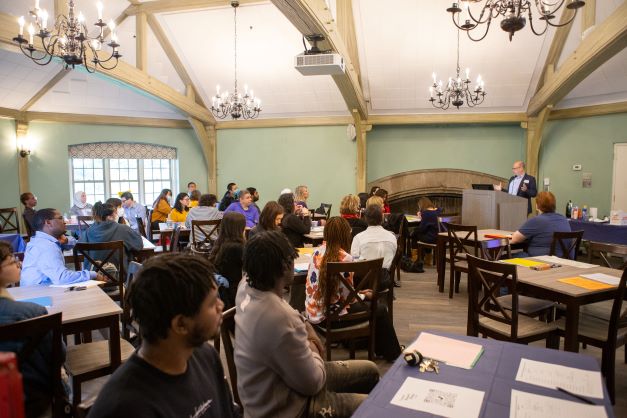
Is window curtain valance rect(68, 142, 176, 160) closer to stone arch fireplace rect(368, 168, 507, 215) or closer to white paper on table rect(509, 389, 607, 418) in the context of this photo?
stone arch fireplace rect(368, 168, 507, 215)

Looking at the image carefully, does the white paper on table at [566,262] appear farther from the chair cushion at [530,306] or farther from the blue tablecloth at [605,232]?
the blue tablecloth at [605,232]

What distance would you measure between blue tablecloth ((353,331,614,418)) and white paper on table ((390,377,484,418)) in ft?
0.08

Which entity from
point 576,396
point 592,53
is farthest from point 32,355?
point 592,53

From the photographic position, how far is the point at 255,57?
28.4 ft

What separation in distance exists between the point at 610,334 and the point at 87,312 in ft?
10.8

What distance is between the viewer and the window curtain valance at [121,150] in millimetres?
9898

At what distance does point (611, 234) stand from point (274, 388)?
6848 millimetres

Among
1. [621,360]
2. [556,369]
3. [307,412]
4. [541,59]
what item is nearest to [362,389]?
[307,412]

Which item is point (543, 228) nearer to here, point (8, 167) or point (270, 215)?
point (270, 215)

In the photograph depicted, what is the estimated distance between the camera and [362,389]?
216cm

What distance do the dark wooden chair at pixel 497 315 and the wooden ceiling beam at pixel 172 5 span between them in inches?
265

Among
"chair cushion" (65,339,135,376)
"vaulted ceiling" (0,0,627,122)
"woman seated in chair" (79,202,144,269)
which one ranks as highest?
"vaulted ceiling" (0,0,627,122)

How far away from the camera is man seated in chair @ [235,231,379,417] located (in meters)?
1.63

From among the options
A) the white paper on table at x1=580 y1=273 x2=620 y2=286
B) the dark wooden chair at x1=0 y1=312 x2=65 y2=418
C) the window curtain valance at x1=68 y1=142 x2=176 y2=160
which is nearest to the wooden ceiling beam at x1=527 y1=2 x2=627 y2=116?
the white paper on table at x1=580 y1=273 x2=620 y2=286
